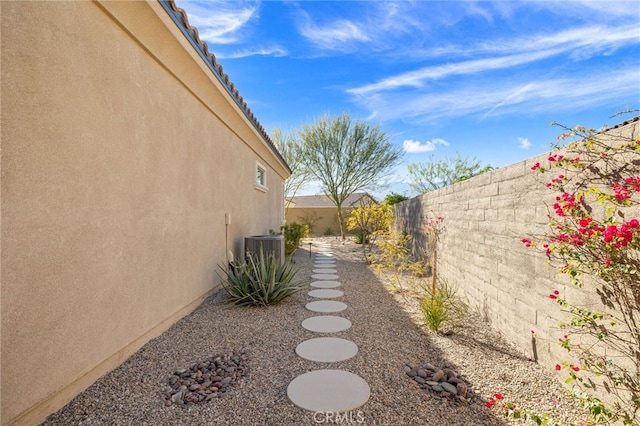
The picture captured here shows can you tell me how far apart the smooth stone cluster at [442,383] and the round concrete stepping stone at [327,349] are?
673 mm

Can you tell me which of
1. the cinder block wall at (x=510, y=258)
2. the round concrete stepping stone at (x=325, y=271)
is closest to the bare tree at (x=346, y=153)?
the round concrete stepping stone at (x=325, y=271)

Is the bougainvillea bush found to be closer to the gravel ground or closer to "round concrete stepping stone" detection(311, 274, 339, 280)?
the gravel ground

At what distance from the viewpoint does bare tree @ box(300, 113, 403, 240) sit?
55.1ft

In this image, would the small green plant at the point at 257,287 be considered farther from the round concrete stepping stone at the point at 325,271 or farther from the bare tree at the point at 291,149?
the bare tree at the point at 291,149

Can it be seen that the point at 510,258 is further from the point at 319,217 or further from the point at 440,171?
the point at 440,171

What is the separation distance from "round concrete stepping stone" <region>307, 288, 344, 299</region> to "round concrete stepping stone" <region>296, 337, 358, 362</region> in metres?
2.03

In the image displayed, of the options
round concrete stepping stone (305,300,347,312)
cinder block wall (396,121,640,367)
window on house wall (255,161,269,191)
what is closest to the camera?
cinder block wall (396,121,640,367)

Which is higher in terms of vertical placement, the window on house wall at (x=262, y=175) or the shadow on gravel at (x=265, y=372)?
the window on house wall at (x=262, y=175)

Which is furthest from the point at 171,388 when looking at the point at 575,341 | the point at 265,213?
the point at 265,213

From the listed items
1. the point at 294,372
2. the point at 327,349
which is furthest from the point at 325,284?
the point at 294,372

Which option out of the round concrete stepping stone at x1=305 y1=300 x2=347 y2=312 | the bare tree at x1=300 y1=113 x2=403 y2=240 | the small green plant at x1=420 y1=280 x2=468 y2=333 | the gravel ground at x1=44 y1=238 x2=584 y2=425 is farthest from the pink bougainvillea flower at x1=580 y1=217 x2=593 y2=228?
the bare tree at x1=300 y1=113 x2=403 y2=240

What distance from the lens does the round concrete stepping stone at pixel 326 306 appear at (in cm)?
480

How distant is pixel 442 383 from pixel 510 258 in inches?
74.2

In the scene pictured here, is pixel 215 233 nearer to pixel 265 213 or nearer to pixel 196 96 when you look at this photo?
pixel 196 96
